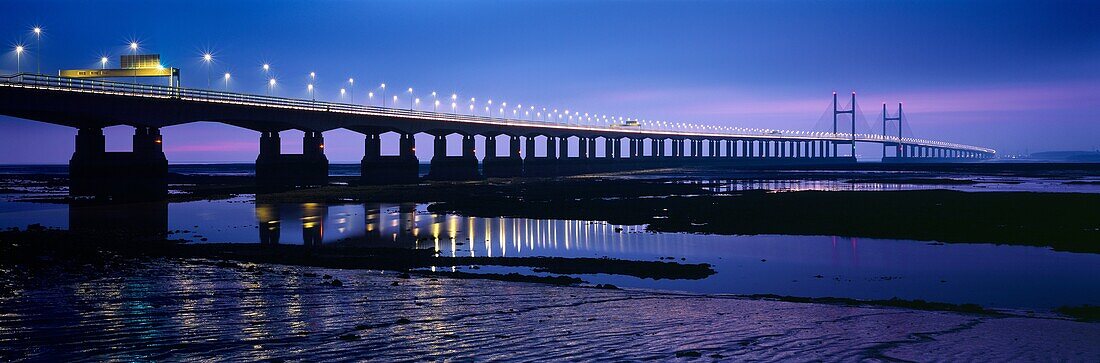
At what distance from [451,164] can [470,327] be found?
93295mm

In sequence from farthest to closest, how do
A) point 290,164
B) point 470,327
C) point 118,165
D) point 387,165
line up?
1. point 387,165
2. point 290,164
3. point 118,165
4. point 470,327

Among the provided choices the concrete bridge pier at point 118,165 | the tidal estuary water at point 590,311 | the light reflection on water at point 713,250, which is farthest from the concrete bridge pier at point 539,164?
the tidal estuary water at point 590,311

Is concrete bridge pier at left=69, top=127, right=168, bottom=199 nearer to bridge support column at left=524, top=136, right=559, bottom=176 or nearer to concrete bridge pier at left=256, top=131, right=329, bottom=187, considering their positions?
concrete bridge pier at left=256, top=131, right=329, bottom=187

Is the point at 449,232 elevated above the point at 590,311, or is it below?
above

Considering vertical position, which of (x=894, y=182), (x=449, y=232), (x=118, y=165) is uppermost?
(x=118, y=165)

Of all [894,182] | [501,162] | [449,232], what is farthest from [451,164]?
[449,232]

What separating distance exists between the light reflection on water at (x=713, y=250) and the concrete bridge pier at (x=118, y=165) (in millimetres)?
19621

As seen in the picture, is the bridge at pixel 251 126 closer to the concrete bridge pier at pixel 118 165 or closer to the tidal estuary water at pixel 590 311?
the concrete bridge pier at pixel 118 165

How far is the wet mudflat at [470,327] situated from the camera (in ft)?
30.6

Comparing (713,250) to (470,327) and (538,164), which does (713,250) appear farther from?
(538,164)

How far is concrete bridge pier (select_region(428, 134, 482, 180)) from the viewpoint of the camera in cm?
10056

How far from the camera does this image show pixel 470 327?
35.9 feet

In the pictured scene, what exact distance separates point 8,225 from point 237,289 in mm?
22407

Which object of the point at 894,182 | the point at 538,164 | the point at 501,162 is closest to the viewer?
the point at 894,182
